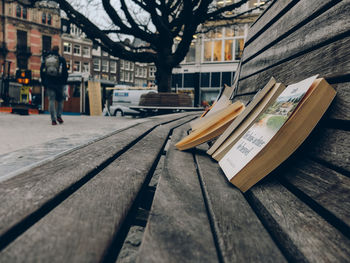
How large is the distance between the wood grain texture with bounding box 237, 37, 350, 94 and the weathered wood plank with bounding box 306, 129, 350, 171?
0.24m

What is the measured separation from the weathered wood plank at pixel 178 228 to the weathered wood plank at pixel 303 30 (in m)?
0.86

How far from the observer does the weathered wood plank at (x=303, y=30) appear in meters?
1.07

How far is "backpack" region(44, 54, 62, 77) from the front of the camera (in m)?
5.42

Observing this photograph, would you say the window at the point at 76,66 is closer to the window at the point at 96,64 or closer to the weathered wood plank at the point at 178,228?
the window at the point at 96,64

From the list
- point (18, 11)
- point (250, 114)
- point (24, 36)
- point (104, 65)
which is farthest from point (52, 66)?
point (104, 65)

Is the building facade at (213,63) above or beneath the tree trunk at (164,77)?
above

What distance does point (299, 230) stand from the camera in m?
0.65

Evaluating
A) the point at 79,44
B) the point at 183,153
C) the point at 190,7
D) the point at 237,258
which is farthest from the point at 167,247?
the point at 79,44

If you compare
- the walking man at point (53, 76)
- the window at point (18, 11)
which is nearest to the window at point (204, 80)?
the walking man at point (53, 76)

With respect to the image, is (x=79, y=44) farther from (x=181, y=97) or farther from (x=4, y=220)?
(x=4, y=220)

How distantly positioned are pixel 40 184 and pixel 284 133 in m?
0.87

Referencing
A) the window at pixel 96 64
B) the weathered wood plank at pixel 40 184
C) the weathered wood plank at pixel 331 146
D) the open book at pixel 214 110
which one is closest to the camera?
the weathered wood plank at pixel 40 184

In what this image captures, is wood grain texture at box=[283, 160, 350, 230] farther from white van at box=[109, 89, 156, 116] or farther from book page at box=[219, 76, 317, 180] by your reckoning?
white van at box=[109, 89, 156, 116]

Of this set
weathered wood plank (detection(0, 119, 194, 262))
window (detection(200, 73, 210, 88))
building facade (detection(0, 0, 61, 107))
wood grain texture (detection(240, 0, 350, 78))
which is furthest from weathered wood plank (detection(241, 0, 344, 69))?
building facade (detection(0, 0, 61, 107))
